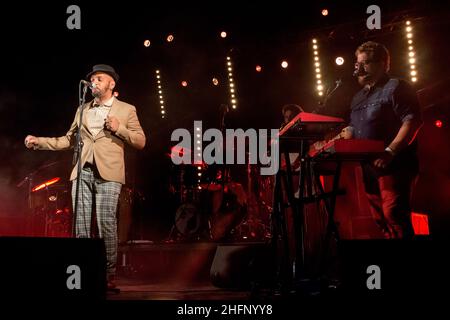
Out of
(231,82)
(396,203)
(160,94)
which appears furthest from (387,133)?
(160,94)

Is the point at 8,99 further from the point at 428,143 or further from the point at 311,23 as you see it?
the point at 428,143

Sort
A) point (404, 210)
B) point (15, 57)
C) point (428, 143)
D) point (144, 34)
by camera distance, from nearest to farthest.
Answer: point (404, 210) → point (428, 143) → point (15, 57) → point (144, 34)

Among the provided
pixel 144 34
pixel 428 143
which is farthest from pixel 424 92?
pixel 144 34

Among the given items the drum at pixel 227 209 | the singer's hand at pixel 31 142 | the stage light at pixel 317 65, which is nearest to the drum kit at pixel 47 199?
the drum at pixel 227 209

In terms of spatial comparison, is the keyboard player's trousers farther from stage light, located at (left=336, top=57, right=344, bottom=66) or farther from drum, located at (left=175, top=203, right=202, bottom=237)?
drum, located at (left=175, top=203, right=202, bottom=237)

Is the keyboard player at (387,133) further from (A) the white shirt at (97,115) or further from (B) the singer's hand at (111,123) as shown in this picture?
(A) the white shirt at (97,115)

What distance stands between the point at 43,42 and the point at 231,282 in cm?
528

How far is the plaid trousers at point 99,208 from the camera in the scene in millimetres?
3533

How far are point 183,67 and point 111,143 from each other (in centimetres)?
466

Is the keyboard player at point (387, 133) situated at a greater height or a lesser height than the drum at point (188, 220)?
greater

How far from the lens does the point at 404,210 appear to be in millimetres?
3006

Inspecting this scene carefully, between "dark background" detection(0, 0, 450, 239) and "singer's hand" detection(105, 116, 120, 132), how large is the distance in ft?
9.56

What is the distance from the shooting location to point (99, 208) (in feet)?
11.6
